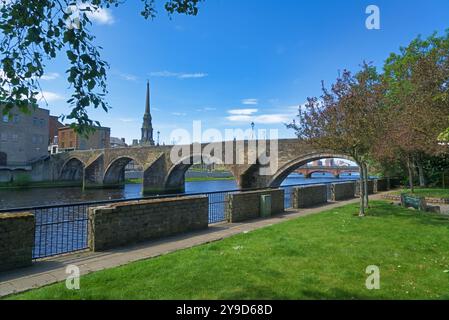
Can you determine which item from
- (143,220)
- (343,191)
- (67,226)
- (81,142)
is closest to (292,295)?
(143,220)

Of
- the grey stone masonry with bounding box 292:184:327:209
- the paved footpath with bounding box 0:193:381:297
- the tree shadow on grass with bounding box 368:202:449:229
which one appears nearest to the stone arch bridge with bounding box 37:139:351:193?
the grey stone masonry with bounding box 292:184:327:209

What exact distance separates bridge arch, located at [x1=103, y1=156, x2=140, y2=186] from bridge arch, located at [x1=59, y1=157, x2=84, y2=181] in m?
9.80

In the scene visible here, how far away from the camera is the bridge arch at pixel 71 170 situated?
2454 inches

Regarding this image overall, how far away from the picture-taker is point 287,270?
5098 millimetres

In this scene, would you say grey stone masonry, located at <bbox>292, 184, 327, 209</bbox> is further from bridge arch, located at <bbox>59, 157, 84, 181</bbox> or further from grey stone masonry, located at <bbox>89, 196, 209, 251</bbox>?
bridge arch, located at <bbox>59, 157, 84, 181</bbox>

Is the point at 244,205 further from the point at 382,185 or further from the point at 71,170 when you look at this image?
the point at 71,170

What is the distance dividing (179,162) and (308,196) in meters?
29.3

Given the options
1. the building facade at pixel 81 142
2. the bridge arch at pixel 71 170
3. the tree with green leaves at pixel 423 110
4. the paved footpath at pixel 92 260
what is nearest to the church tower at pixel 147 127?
the building facade at pixel 81 142

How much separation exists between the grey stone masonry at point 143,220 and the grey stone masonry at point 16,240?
1.33 m

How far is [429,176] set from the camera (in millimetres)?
28812

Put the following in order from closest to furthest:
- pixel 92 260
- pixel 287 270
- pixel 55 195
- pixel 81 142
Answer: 1. pixel 287 270
2. pixel 92 260
3. pixel 55 195
4. pixel 81 142

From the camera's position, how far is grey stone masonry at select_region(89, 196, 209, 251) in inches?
271
